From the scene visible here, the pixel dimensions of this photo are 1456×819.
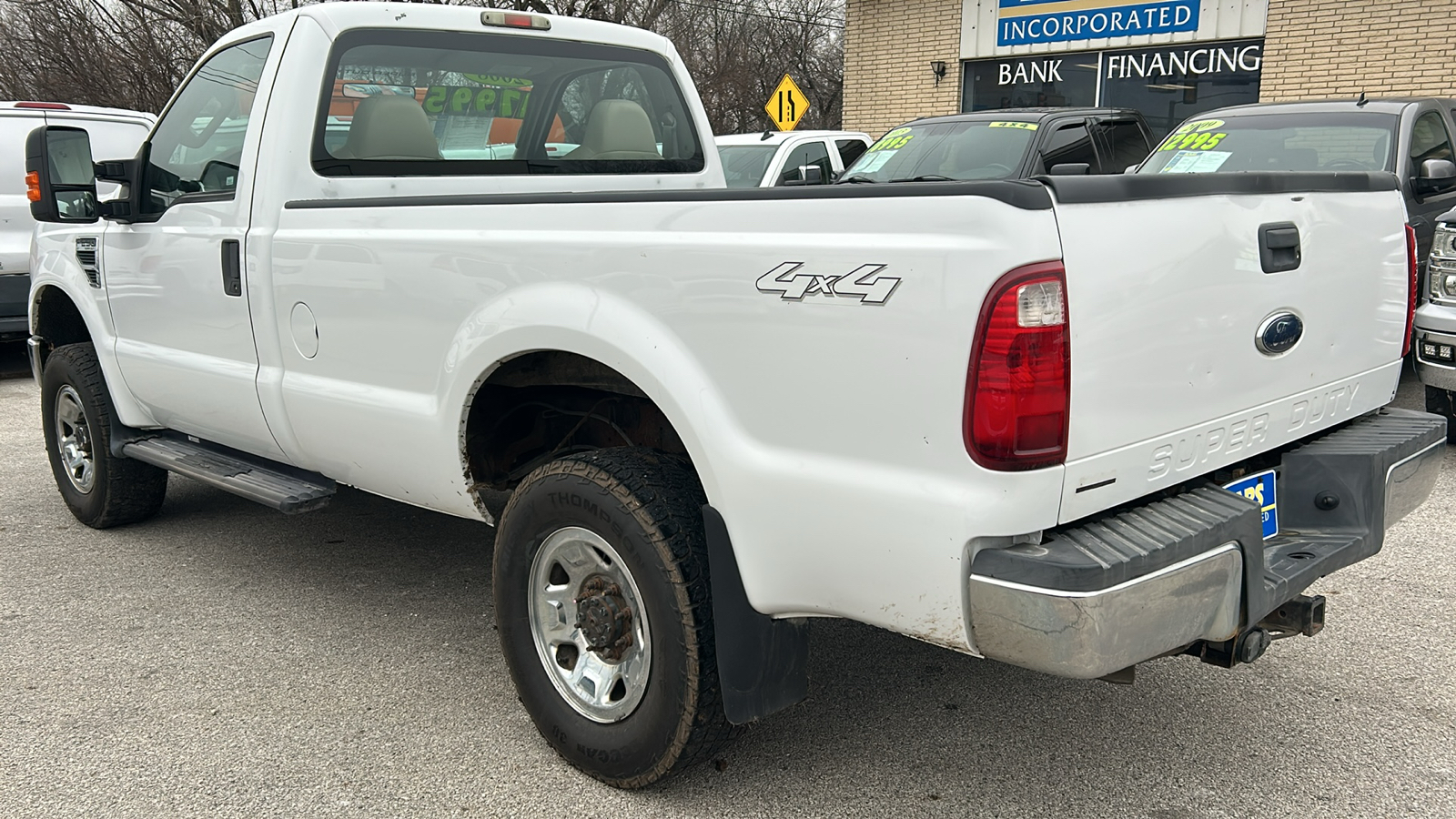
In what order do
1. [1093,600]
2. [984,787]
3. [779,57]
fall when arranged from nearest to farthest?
[1093,600]
[984,787]
[779,57]

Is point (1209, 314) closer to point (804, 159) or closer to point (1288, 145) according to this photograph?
point (1288, 145)

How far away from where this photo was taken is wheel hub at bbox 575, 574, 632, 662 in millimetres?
2865

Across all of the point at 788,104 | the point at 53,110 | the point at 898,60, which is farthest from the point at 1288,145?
the point at 898,60

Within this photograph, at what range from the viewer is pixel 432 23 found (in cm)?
402

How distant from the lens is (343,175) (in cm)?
379

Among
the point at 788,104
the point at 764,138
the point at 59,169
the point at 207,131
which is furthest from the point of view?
the point at 788,104

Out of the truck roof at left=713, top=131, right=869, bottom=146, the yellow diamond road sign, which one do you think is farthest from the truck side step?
the yellow diamond road sign

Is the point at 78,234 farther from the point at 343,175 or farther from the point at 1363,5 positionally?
the point at 1363,5

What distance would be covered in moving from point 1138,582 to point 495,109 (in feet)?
9.50

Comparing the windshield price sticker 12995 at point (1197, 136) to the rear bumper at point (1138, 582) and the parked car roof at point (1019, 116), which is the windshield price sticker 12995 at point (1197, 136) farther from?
the rear bumper at point (1138, 582)

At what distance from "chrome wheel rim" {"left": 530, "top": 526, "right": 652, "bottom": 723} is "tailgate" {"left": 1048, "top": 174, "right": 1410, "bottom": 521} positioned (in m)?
1.15

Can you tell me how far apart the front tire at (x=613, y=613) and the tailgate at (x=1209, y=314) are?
35.7 inches

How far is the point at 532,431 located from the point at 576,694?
3.10 feet

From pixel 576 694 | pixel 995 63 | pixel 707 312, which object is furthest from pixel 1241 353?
pixel 995 63
